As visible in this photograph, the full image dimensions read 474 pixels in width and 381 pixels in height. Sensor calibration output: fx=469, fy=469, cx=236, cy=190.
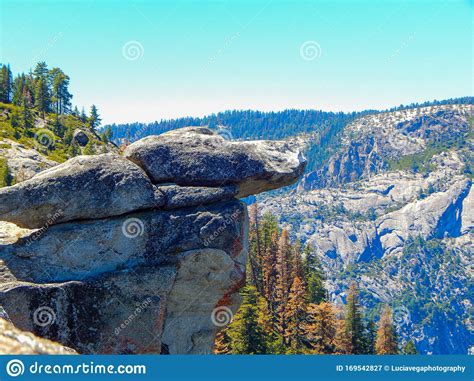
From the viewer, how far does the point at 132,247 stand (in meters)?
25.9

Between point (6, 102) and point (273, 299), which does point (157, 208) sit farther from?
point (6, 102)

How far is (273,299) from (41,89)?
5034 inches

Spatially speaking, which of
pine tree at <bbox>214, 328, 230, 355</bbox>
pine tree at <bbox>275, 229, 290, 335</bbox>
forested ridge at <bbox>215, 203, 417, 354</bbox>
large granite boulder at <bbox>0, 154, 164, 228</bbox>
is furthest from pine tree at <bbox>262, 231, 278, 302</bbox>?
large granite boulder at <bbox>0, 154, 164, 228</bbox>

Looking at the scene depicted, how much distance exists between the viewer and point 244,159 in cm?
2919

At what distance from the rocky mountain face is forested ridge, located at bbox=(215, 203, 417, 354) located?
953 inches

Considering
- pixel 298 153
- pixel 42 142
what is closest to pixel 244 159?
pixel 298 153

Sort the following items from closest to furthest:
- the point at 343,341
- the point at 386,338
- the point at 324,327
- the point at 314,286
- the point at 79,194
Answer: the point at 79,194 → the point at 324,327 → the point at 343,341 → the point at 386,338 → the point at 314,286

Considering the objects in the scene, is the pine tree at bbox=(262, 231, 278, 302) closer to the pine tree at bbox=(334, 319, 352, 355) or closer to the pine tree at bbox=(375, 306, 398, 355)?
the pine tree at bbox=(334, 319, 352, 355)

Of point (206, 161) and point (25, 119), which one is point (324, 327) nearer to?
point (206, 161)

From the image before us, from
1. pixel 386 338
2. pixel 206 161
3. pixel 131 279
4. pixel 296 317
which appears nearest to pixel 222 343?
pixel 296 317

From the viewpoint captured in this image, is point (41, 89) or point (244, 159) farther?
point (41, 89)

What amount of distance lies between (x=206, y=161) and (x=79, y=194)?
7.52 metres

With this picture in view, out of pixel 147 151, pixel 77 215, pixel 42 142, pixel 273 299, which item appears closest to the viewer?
pixel 77 215

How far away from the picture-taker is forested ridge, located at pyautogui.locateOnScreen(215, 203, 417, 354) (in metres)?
51.7
